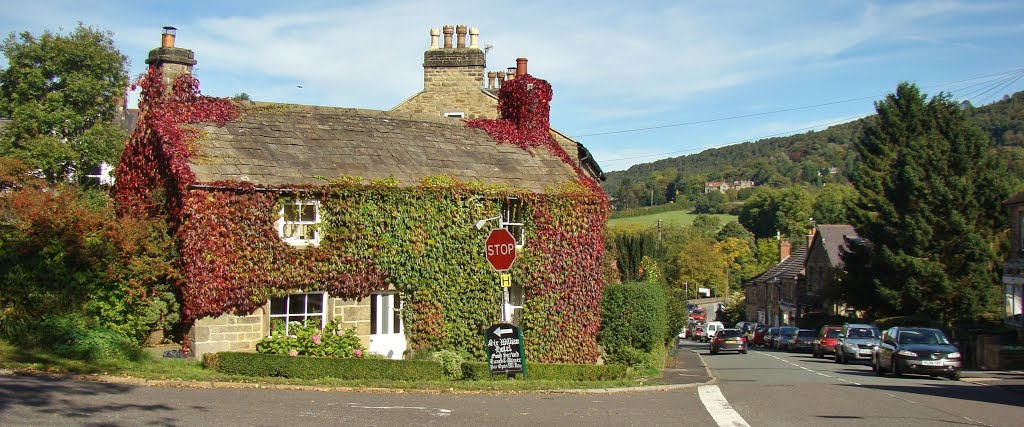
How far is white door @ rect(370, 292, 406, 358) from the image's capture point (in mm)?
23938

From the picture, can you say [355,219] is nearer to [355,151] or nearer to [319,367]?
[355,151]

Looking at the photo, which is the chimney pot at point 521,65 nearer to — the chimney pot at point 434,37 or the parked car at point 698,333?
the chimney pot at point 434,37

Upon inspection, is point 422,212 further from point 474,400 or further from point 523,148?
point 474,400

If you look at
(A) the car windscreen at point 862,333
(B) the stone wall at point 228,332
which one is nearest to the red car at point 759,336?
(A) the car windscreen at point 862,333

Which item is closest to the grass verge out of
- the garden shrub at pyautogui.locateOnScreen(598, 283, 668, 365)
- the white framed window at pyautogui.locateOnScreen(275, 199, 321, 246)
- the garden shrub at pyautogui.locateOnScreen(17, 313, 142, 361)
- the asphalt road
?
the garden shrub at pyautogui.locateOnScreen(17, 313, 142, 361)

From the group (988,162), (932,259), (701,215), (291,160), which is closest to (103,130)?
(291,160)

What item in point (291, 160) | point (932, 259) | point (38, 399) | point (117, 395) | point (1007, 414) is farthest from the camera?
point (932, 259)

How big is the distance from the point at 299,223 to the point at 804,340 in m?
35.3

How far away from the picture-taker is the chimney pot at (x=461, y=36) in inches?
1346

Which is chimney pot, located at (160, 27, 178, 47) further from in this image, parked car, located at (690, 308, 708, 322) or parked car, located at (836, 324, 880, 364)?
parked car, located at (690, 308, 708, 322)

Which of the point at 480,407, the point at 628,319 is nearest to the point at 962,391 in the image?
the point at 628,319

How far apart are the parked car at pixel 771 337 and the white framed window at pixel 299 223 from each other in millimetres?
39760

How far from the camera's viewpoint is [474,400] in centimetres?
1588

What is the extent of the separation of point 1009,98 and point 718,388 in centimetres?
10719
